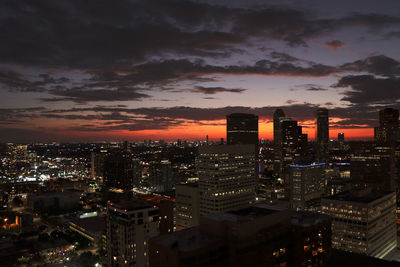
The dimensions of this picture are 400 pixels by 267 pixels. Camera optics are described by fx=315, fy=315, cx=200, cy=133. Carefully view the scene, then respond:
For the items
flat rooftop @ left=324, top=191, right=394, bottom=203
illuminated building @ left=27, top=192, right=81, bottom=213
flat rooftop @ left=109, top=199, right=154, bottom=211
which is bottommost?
illuminated building @ left=27, top=192, right=81, bottom=213

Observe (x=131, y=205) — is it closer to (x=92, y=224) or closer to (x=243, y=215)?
(x=243, y=215)

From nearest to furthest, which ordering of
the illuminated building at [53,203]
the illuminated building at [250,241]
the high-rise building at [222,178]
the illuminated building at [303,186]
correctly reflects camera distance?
1. the illuminated building at [250,241]
2. the high-rise building at [222,178]
3. the illuminated building at [53,203]
4. the illuminated building at [303,186]

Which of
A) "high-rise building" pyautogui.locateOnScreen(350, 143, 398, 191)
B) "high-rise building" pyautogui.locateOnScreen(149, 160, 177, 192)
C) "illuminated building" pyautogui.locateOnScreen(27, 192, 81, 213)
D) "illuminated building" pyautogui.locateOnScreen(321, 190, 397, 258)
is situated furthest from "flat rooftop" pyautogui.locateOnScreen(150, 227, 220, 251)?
"high-rise building" pyautogui.locateOnScreen(149, 160, 177, 192)

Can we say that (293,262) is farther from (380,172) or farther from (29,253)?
(380,172)

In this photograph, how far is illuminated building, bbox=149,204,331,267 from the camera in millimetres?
34394

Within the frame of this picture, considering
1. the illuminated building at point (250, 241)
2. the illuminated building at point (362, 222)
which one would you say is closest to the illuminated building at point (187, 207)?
the illuminated building at point (362, 222)

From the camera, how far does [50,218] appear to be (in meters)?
119

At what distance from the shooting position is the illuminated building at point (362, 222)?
76750 mm

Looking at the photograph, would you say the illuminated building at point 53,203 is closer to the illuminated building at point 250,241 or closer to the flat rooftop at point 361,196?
the flat rooftop at point 361,196

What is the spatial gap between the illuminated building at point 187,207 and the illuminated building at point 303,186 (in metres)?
53.7

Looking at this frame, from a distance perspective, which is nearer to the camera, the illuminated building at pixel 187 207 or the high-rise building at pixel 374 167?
A: the illuminated building at pixel 187 207

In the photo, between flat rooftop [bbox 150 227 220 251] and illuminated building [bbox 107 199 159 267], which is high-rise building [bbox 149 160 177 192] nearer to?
illuminated building [bbox 107 199 159 267]

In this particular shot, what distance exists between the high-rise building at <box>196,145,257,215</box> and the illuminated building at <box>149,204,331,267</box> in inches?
1831

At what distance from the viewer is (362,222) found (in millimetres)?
76938
